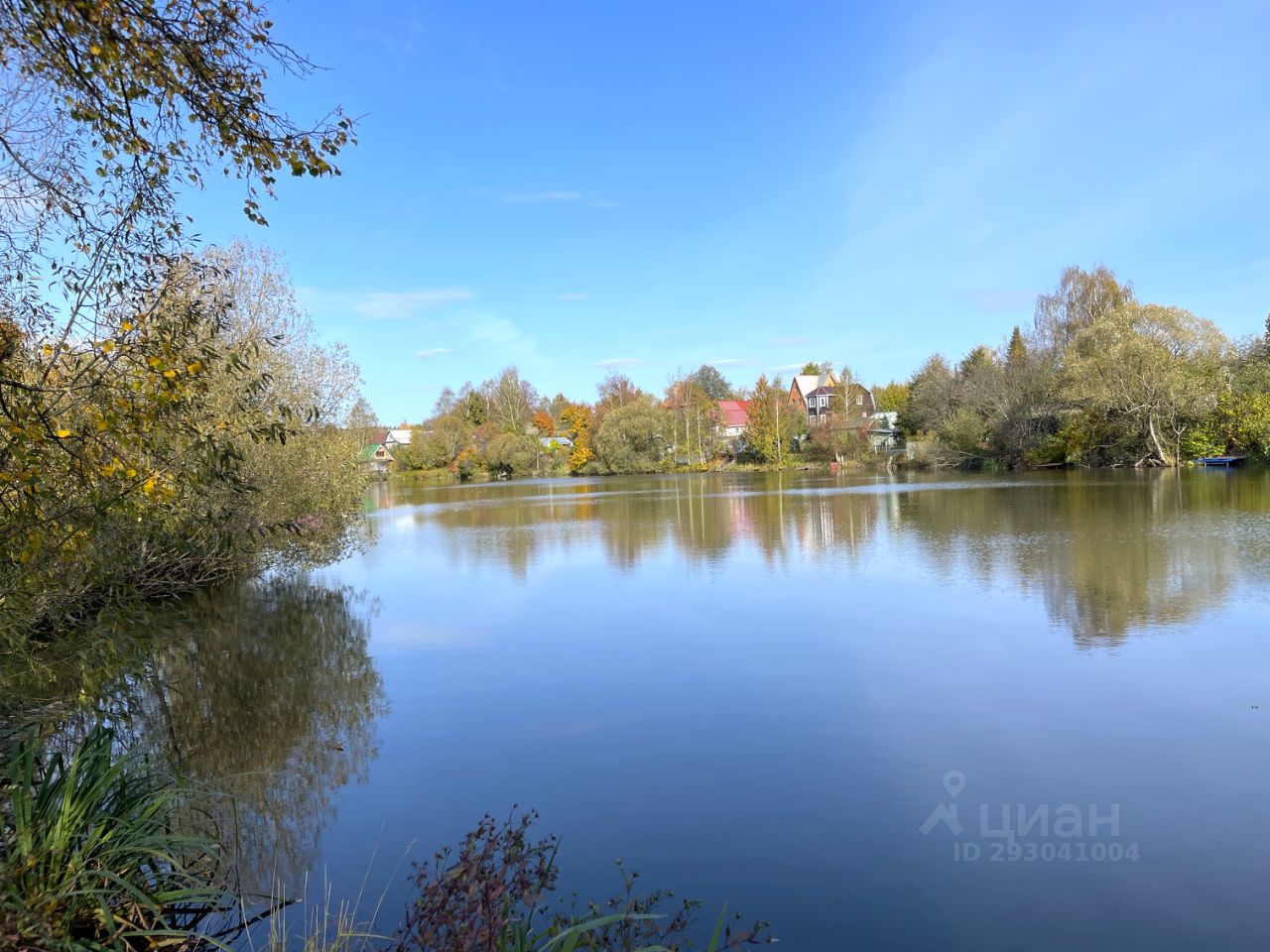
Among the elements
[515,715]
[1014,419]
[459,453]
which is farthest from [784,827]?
[459,453]

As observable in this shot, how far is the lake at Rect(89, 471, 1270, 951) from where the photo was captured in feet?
16.0

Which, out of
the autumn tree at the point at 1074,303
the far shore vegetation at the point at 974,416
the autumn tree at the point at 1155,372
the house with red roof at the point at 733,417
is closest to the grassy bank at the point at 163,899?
the far shore vegetation at the point at 974,416

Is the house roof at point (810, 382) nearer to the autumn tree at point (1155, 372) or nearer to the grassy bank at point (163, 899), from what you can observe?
the autumn tree at point (1155, 372)

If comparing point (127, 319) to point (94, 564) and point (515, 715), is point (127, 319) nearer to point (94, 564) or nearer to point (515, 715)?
point (94, 564)

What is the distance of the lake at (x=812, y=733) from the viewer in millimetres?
4887

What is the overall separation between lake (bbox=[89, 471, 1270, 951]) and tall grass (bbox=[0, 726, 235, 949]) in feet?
3.94

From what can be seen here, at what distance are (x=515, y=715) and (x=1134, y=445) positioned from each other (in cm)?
4472

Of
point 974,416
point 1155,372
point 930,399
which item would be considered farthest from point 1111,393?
point 930,399

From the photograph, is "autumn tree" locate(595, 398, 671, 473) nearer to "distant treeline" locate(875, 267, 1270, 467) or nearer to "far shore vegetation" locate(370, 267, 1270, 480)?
"far shore vegetation" locate(370, 267, 1270, 480)

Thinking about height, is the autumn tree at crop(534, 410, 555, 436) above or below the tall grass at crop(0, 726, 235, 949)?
above

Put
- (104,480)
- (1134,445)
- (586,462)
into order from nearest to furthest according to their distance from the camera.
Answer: (104,480) < (1134,445) < (586,462)

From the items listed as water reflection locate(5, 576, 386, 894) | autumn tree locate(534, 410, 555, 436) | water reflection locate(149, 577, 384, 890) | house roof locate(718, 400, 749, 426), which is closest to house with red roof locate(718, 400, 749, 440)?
house roof locate(718, 400, 749, 426)

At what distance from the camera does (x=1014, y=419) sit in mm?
49344

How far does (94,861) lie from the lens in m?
3.76
